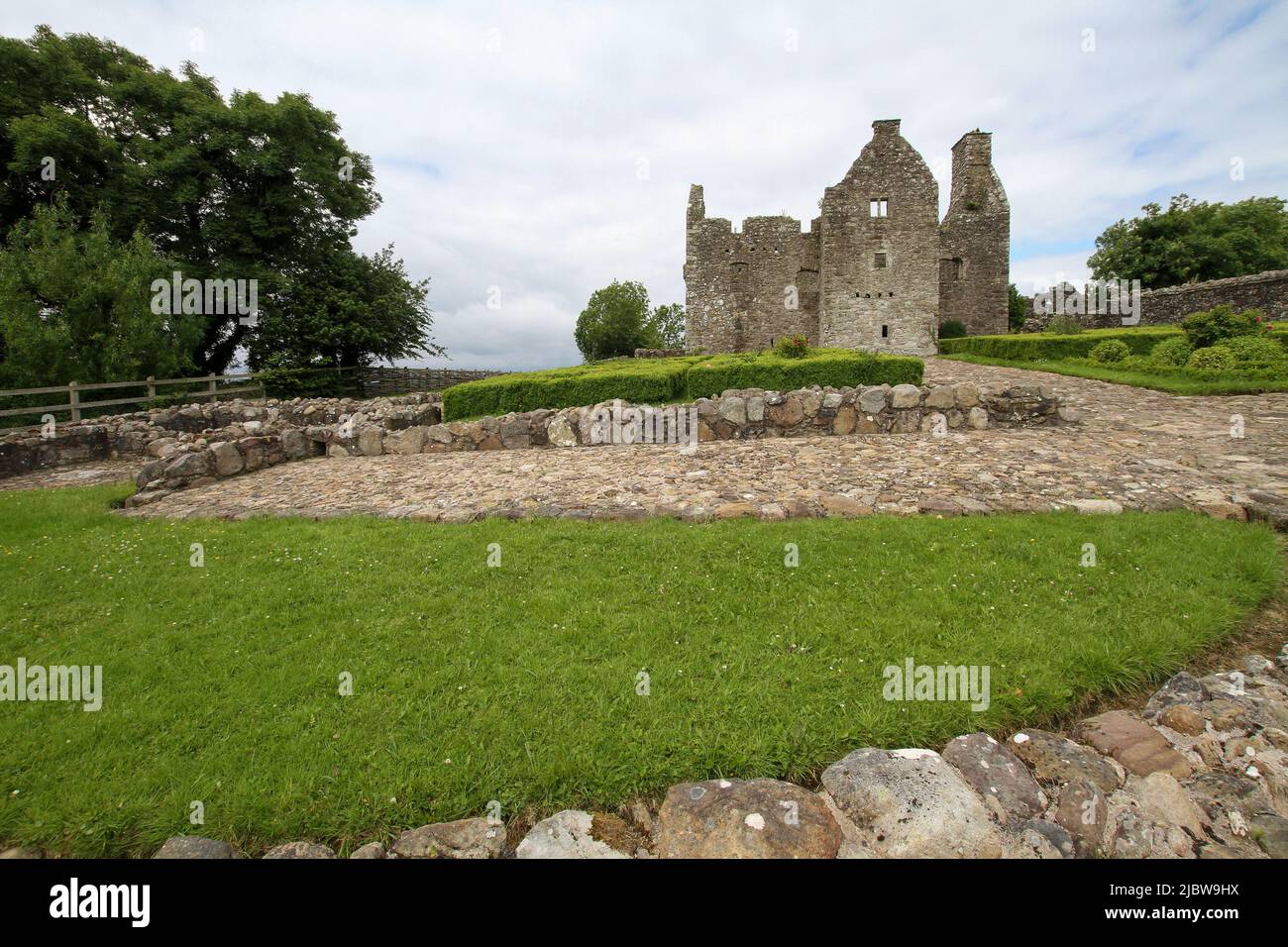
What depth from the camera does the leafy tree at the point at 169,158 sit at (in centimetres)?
2309

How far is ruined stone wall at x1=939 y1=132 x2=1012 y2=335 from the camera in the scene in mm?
28969

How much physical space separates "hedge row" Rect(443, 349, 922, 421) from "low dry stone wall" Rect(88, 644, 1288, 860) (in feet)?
36.7

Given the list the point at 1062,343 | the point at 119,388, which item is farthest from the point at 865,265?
the point at 119,388

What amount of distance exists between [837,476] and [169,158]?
1280 inches

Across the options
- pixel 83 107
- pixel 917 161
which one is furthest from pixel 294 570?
pixel 83 107

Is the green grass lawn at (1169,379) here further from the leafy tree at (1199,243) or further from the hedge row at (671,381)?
the leafy tree at (1199,243)

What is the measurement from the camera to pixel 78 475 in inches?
524

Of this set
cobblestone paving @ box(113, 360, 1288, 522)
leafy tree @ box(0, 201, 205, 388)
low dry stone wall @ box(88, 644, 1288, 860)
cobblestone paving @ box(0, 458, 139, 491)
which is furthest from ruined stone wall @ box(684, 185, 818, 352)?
low dry stone wall @ box(88, 644, 1288, 860)

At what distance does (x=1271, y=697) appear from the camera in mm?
3293

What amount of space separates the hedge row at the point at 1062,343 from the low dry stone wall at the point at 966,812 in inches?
828

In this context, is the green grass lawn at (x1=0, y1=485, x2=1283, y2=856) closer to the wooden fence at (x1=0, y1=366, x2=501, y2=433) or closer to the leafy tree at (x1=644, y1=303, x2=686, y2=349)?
the wooden fence at (x1=0, y1=366, x2=501, y2=433)

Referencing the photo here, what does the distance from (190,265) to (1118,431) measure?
1374 inches

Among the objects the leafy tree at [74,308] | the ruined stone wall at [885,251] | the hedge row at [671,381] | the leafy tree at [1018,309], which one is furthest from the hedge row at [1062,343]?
the leafy tree at [74,308]
